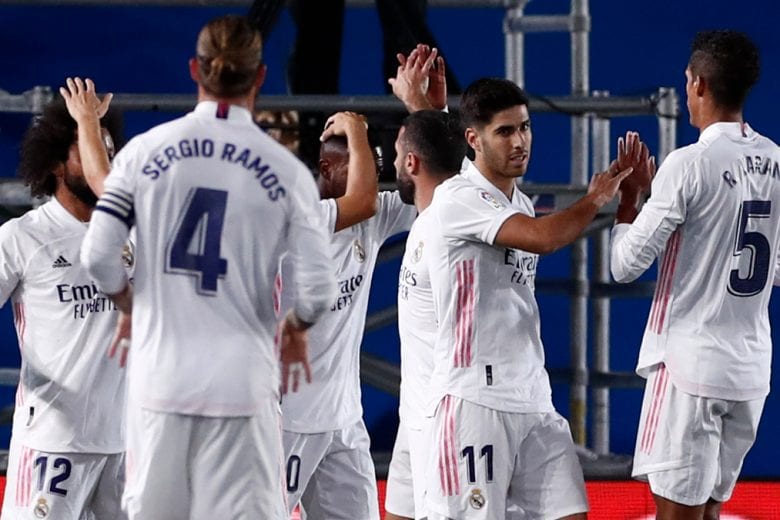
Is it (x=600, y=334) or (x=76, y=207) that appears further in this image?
(x=600, y=334)

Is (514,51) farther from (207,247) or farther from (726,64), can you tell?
(207,247)

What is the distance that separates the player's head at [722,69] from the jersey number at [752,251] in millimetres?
286

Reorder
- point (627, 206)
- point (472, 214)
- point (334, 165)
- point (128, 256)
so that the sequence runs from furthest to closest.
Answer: point (334, 165) < point (627, 206) < point (128, 256) < point (472, 214)

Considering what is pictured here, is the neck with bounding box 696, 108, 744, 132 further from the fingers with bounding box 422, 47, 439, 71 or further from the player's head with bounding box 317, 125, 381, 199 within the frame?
the player's head with bounding box 317, 125, 381, 199

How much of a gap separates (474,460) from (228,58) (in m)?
1.28

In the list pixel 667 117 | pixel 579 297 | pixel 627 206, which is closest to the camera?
pixel 627 206

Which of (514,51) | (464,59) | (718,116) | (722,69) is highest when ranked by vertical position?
(464,59)

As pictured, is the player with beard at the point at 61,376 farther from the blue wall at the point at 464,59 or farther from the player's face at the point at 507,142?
the blue wall at the point at 464,59

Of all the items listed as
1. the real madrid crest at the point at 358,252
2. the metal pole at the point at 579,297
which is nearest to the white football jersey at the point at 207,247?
the real madrid crest at the point at 358,252

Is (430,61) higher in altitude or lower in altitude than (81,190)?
higher

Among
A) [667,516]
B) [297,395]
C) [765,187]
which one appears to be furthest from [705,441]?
[297,395]

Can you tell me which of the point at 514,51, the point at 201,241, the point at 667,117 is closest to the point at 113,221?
the point at 201,241

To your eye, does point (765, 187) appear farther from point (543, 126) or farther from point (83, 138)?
point (543, 126)

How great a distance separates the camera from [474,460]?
13.0 feet
